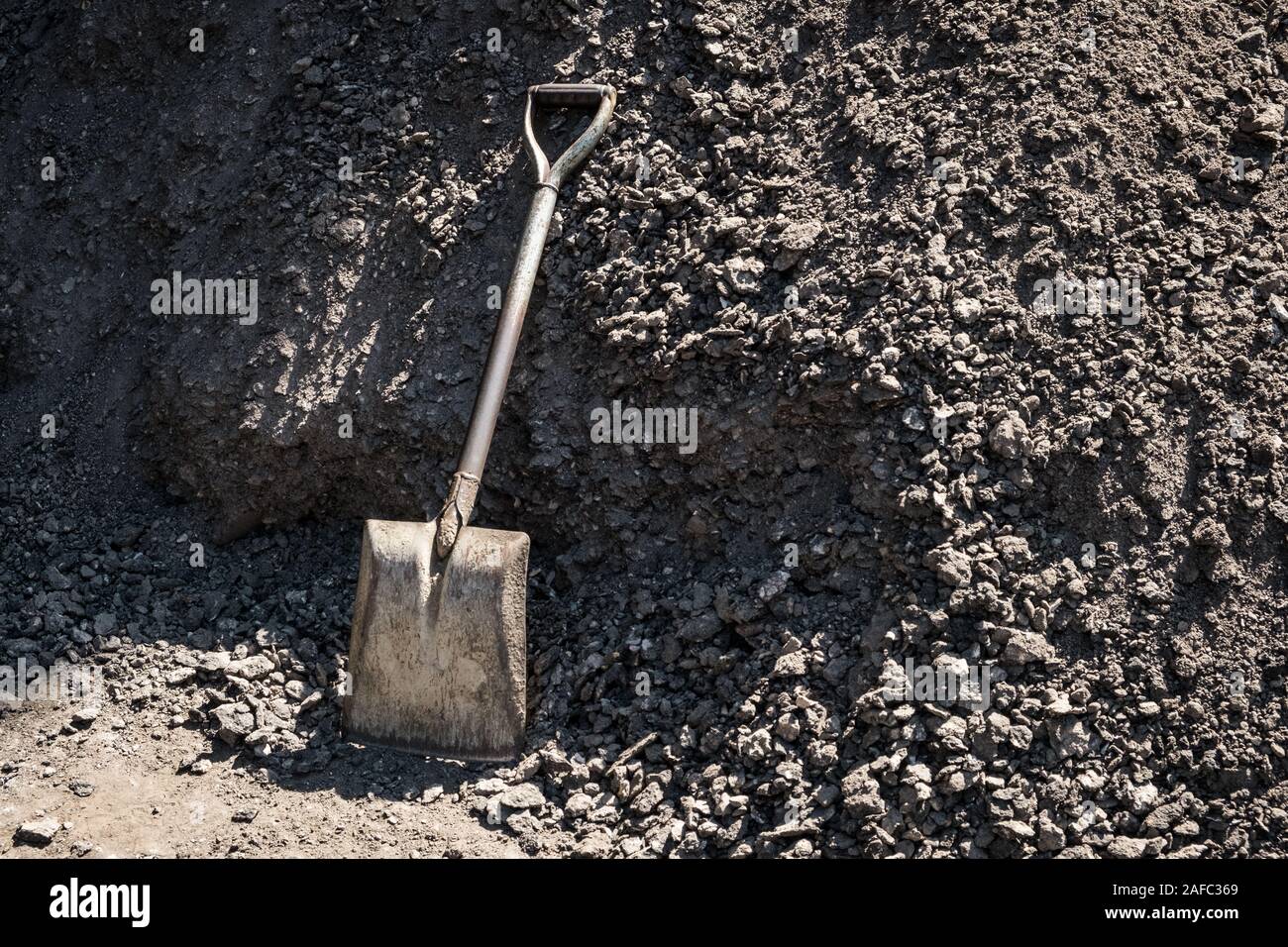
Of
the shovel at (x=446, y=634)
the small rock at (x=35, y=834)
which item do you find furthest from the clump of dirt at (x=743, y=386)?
the small rock at (x=35, y=834)

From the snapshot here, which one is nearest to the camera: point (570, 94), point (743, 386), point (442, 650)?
point (442, 650)

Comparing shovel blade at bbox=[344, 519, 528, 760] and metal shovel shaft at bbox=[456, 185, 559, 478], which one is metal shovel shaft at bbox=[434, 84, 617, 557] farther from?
shovel blade at bbox=[344, 519, 528, 760]

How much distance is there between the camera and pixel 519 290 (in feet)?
16.7

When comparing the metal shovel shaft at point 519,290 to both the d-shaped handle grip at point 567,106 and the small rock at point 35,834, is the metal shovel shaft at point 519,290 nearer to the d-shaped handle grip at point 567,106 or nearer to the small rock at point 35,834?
the d-shaped handle grip at point 567,106

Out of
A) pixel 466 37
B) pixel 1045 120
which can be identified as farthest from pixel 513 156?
pixel 1045 120

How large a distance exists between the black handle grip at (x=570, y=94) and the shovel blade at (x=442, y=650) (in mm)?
2187

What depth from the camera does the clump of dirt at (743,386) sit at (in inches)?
170

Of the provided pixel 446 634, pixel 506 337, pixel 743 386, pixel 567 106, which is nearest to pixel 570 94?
pixel 567 106

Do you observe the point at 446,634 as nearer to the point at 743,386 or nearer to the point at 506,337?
the point at 506,337

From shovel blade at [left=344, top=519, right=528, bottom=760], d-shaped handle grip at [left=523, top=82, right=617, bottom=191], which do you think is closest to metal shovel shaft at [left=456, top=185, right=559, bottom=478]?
d-shaped handle grip at [left=523, top=82, right=617, bottom=191]

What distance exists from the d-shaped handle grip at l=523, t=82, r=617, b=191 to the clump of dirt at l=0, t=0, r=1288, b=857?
11 cm

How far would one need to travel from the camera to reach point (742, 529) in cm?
491

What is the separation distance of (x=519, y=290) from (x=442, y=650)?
1585 mm

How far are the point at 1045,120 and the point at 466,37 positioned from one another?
2.82 meters
